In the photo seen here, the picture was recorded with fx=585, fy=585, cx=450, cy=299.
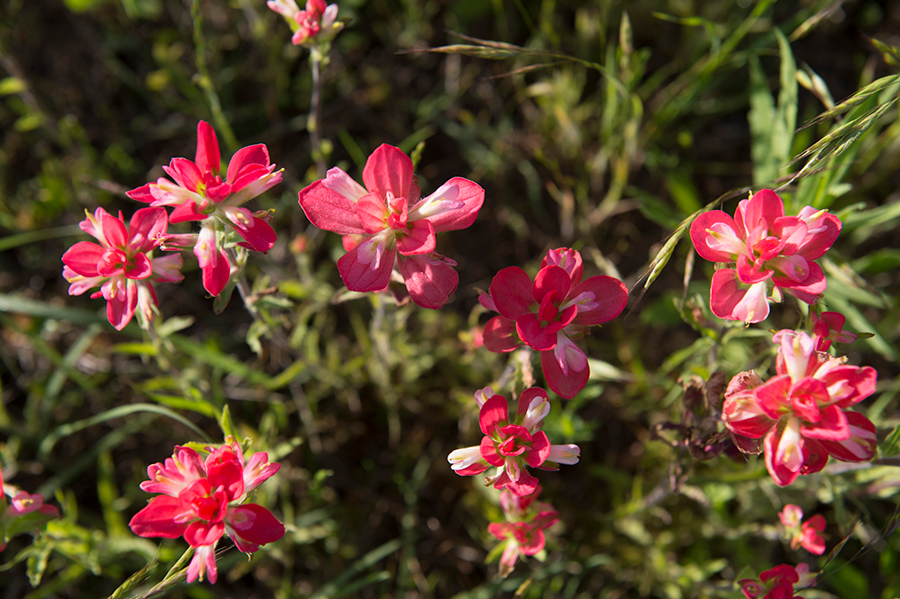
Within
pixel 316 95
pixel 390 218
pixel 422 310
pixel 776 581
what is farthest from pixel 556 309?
pixel 422 310

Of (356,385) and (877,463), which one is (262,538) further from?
(877,463)

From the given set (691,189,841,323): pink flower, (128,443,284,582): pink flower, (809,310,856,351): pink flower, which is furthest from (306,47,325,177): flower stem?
(809,310,856,351): pink flower

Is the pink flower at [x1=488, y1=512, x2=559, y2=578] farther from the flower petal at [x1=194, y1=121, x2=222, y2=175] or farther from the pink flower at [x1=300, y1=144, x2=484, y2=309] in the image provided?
the flower petal at [x1=194, y1=121, x2=222, y2=175]

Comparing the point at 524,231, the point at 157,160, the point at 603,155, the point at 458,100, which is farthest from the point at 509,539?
the point at 157,160

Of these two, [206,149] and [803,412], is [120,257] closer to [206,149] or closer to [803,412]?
[206,149]

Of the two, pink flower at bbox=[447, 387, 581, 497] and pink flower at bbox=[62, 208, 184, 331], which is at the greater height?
pink flower at bbox=[62, 208, 184, 331]

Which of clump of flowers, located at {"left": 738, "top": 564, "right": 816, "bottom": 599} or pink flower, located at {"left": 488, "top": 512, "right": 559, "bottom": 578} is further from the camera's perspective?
pink flower, located at {"left": 488, "top": 512, "right": 559, "bottom": 578}

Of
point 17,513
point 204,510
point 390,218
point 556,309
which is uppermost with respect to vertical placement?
point 390,218
